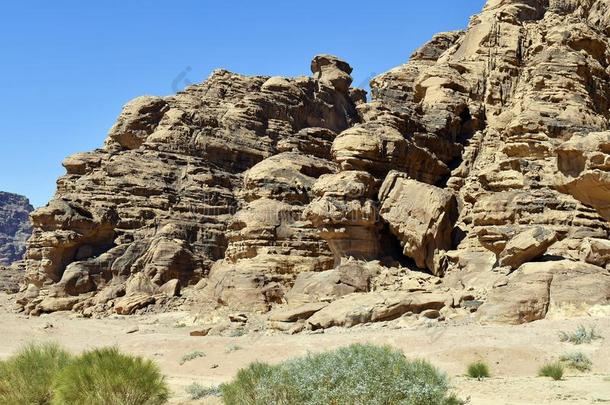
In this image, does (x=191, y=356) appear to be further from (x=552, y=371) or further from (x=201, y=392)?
(x=552, y=371)

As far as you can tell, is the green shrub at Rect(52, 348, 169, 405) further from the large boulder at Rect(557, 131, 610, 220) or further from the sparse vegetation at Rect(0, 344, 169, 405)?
the large boulder at Rect(557, 131, 610, 220)

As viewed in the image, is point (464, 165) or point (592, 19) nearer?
point (464, 165)

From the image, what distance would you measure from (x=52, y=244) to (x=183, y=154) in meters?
11.4

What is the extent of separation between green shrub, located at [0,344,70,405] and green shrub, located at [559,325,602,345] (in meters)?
11.4

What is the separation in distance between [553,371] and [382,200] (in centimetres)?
1454

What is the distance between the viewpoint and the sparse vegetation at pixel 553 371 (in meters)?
12.5

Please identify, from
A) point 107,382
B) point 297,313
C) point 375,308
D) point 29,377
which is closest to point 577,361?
point 375,308

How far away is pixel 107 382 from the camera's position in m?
9.67

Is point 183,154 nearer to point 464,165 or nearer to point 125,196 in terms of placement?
point 125,196

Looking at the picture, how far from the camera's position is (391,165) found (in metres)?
28.3

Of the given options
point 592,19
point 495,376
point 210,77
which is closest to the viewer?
point 495,376

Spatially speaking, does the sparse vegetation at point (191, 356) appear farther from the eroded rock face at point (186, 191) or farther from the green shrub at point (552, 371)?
the green shrub at point (552, 371)

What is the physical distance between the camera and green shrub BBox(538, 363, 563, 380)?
12.5 metres

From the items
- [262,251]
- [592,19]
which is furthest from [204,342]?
[592,19]
